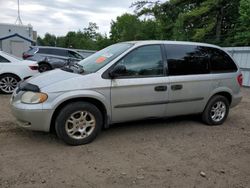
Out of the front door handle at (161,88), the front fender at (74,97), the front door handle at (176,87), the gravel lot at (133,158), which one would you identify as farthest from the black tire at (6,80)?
the front door handle at (176,87)

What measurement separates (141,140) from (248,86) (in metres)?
8.79

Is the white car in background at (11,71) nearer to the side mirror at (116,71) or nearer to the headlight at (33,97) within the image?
the headlight at (33,97)

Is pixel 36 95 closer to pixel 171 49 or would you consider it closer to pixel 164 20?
pixel 171 49

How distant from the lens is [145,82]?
460 cm

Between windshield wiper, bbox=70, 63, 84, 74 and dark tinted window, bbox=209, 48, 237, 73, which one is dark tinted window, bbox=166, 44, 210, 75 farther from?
windshield wiper, bbox=70, 63, 84, 74

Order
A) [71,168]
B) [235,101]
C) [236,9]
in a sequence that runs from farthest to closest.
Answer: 1. [236,9]
2. [235,101]
3. [71,168]

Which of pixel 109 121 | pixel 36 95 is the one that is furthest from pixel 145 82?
pixel 36 95

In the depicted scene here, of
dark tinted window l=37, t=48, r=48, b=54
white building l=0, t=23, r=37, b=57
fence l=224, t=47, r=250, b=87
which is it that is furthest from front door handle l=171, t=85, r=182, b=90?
white building l=0, t=23, r=37, b=57

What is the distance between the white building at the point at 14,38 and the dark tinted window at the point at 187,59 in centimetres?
2803

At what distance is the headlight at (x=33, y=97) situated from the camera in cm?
397

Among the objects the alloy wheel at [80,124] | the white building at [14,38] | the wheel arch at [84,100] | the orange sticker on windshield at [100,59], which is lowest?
the alloy wheel at [80,124]

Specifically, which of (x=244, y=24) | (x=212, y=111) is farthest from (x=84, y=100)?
(x=244, y=24)

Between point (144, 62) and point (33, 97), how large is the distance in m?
1.97

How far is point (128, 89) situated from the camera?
446cm
